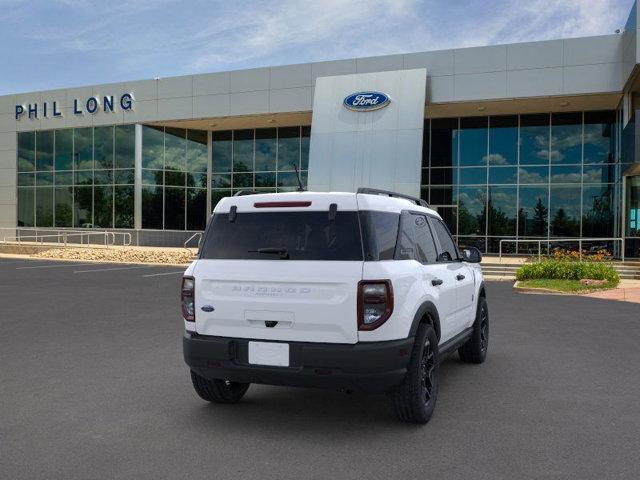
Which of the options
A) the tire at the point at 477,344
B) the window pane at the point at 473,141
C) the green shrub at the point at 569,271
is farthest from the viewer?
the window pane at the point at 473,141

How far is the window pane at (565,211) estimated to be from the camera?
27016 millimetres

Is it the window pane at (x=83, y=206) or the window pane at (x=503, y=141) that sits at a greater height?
the window pane at (x=503, y=141)

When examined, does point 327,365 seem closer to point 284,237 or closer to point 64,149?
point 284,237

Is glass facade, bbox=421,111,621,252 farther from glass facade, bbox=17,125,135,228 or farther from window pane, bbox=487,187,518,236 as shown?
glass facade, bbox=17,125,135,228

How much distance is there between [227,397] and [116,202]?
99.0 feet

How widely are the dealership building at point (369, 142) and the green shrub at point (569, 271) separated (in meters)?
6.00

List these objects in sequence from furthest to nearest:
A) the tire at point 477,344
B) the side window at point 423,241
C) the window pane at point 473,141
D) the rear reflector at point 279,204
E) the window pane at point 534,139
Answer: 1. the window pane at point 473,141
2. the window pane at point 534,139
3. the tire at point 477,344
4. the side window at point 423,241
5. the rear reflector at point 279,204

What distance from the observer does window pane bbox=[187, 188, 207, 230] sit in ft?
113

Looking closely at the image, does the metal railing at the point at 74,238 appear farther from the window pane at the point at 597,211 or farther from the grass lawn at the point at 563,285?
the window pane at the point at 597,211

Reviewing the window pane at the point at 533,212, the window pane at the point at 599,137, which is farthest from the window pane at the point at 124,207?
the window pane at the point at 599,137

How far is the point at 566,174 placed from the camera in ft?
89.4

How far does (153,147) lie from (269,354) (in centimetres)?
3072

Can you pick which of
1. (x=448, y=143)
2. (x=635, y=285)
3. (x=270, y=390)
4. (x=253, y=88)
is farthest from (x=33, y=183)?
(x=270, y=390)

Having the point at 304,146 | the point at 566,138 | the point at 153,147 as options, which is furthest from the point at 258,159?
the point at 566,138
